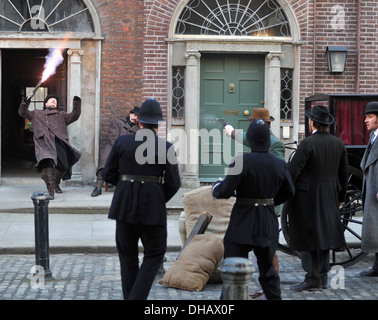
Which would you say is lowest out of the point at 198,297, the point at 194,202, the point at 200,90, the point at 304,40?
the point at 198,297

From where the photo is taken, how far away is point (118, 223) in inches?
252

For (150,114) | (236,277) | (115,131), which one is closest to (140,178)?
(150,114)

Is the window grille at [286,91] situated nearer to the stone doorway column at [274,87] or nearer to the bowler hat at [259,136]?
the stone doorway column at [274,87]

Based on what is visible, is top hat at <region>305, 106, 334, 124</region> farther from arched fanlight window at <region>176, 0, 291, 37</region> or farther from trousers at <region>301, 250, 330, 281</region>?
arched fanlight window at <region>176, 0, 291, 37</region>

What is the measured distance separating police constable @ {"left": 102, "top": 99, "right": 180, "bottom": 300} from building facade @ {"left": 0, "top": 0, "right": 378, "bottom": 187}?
279 inches

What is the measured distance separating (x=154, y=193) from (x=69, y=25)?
7.85 m

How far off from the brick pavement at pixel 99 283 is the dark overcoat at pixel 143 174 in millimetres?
1208

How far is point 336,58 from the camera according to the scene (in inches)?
538

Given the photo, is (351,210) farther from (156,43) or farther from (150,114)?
(156,43)

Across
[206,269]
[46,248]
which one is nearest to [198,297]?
[206,269]

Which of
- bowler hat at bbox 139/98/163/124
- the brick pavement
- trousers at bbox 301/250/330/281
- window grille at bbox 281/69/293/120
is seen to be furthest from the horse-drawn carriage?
window grille at bbox 281/69/293/120

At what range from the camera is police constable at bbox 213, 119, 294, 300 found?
20.7 ft

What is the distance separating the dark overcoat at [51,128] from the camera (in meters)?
12.2

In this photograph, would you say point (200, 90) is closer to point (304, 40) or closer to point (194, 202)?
point (304, 40)
